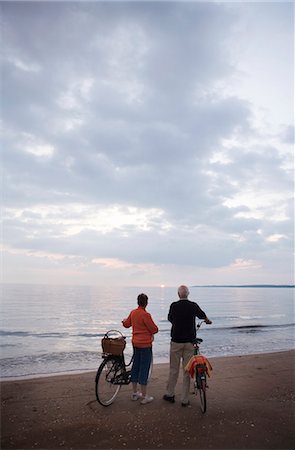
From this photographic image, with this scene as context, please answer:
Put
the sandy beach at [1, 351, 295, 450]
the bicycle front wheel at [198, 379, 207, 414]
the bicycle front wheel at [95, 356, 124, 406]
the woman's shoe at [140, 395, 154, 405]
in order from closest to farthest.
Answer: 1. the sandy beach at [1, 351, 295, 450]
2. the bicycle front wheel at [198, 379, 207, 414]
3. the bicycle front wheel at [95, 356, 124, 406]
4. the woman's shoe at [140, 395, 154, 405]

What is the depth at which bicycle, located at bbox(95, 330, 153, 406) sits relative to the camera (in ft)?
22.6

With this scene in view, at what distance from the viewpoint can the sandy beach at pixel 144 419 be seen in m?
5.24

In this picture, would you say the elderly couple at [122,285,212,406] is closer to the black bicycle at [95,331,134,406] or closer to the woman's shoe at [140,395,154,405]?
the woman's shoe at [140,395,154,405]

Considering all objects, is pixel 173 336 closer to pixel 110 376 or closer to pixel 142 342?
pixel 142 342

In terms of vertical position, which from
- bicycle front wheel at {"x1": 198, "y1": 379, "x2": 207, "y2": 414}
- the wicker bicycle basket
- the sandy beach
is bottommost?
the sandy beach

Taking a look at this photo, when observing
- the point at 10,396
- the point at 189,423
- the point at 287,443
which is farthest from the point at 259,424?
the point at 10,396

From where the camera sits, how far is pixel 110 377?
7.21 metres

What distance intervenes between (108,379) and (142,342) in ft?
3.76

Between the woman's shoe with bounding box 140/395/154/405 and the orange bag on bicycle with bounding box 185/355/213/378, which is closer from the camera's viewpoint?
the orange bag on bicycle with bounding box 185/355/213/378

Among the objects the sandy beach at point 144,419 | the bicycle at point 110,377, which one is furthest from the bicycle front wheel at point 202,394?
the bicycle at point 110,377

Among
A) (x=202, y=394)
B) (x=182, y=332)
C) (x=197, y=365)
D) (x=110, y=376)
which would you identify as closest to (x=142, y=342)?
(x=182, y=332)

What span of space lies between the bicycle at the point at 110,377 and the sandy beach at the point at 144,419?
0.73 feet

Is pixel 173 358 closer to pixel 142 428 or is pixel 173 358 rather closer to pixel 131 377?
pixel 131 377

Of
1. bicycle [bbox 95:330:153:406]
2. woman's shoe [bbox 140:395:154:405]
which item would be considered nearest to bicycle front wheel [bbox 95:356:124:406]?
bicycle [bbox 95:330:153:406]
